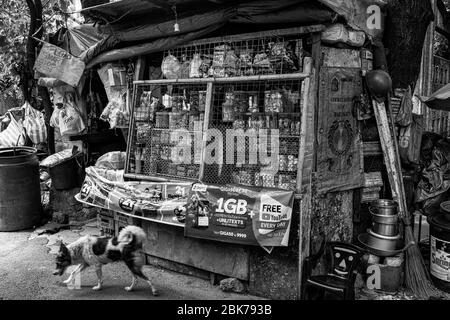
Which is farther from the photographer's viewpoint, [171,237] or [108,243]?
[171,237]

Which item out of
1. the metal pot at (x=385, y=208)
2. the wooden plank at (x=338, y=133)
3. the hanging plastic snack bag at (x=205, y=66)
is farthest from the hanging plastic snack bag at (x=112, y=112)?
the metal pot at (x=385, y=208)

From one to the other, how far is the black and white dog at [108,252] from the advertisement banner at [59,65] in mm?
3215

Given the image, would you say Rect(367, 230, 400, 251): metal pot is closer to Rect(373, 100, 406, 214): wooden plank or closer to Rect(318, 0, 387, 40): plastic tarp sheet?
Rect(373, 100, 406, 214): wooden plank

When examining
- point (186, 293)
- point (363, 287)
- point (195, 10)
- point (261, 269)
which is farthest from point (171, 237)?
point (195, 10)

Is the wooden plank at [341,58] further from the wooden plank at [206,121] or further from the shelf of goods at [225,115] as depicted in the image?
the wooden plank at [206,121]

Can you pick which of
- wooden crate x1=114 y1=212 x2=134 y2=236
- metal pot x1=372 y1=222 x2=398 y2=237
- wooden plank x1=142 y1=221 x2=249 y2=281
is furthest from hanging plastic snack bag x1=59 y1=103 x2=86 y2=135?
metal pot x1=372 y1=222 x2=398 y2=237

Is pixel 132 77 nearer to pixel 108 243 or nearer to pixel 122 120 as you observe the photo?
pixel 122 120

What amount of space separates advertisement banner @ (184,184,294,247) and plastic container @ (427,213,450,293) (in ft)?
6.94

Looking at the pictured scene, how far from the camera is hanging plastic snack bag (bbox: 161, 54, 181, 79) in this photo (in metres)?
5.82

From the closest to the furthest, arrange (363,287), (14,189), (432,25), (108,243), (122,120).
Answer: (108,243)
(363,287)
(122,120)
(14,189)
(432,25)

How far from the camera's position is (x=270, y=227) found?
4.62 meters

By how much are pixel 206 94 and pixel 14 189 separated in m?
4.43

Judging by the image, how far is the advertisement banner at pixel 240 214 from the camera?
4598 mm

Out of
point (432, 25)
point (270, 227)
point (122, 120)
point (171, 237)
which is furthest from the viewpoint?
point (432, 25)
